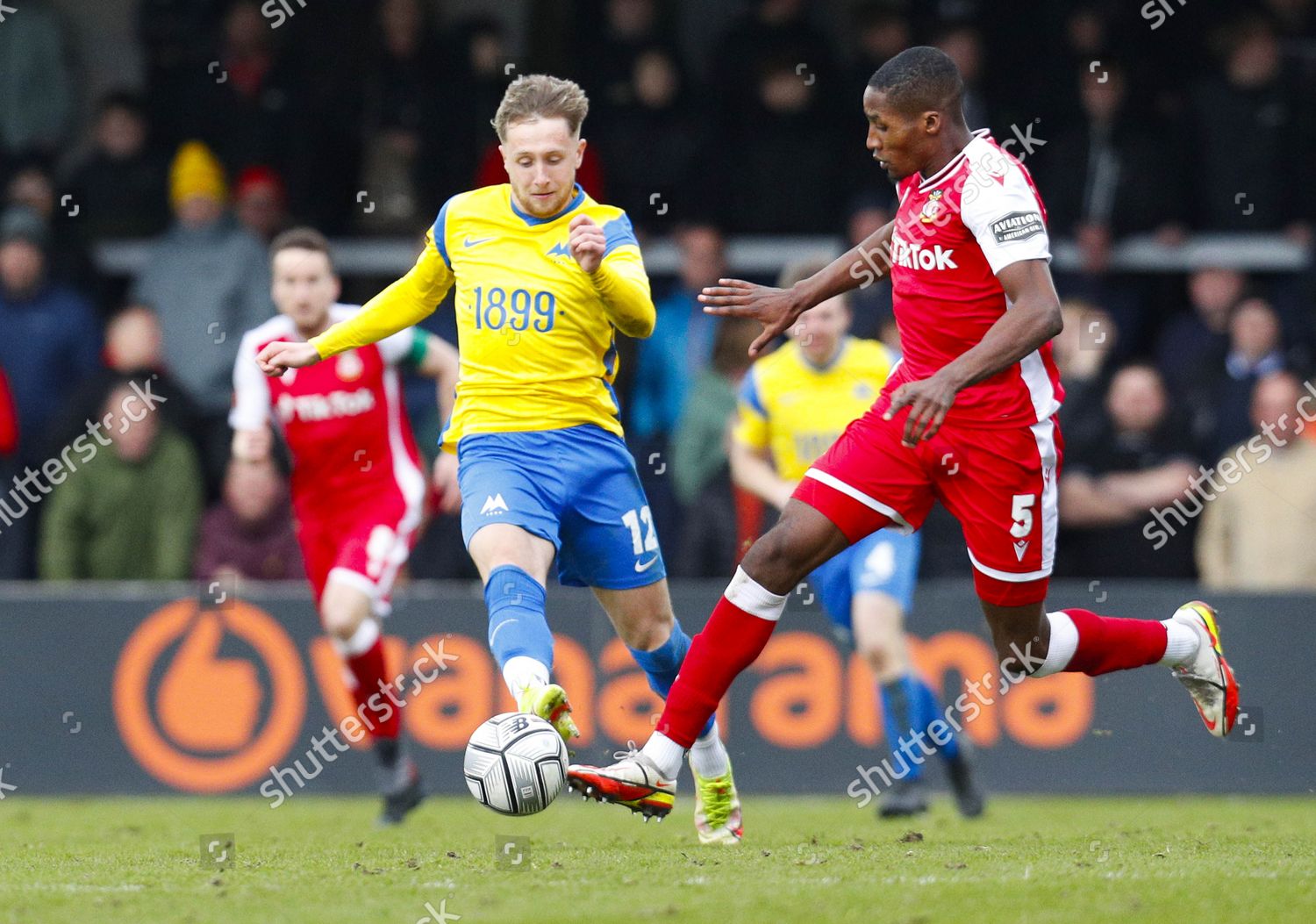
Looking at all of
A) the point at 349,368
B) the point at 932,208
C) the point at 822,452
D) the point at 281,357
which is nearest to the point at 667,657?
the point at 281,357

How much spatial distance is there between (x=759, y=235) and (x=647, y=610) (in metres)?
6.73

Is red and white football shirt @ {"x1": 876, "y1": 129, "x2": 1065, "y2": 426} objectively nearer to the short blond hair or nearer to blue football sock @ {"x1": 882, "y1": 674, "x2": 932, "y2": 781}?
the short blond hair

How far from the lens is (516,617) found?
20.9ft

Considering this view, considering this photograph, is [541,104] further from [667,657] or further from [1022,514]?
[1022,514]

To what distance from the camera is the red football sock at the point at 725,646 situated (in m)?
6.45

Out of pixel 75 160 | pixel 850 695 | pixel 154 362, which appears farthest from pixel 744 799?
pixel 75 160

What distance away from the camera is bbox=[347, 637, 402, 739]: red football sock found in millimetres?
9109

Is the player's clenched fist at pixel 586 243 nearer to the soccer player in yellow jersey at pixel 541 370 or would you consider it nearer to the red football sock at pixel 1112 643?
the soccer player in yellow jersey at pixel 541 370

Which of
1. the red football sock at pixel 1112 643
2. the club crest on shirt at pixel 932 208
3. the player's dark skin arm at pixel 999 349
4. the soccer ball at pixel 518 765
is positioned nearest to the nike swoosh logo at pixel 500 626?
the soccer ball at pixel 518 765

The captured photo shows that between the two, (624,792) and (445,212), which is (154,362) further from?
(624,792)

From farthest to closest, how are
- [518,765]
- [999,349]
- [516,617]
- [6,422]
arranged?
[6,422], [516,617], [999,349], [518,765]

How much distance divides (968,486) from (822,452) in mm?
3163

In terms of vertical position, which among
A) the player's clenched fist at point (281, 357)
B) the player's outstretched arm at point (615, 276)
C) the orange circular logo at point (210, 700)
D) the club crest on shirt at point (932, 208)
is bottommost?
the orange circular logo at point (210, 700)

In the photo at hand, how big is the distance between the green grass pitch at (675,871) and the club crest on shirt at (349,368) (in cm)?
212
